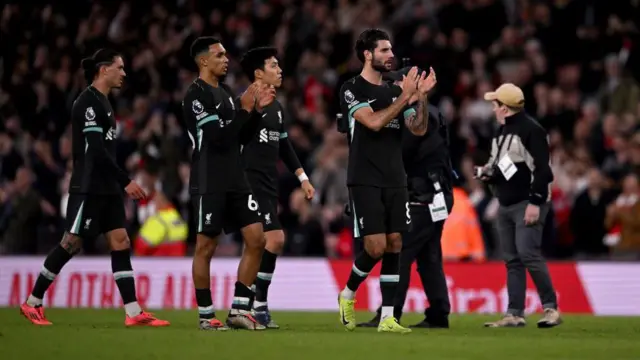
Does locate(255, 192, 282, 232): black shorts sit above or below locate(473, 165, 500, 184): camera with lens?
below

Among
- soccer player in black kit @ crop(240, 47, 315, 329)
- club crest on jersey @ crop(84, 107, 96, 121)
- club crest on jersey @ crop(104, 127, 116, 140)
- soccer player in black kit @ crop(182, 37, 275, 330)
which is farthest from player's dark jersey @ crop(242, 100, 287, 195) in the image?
club crest on jersey @ crop(84, 107, 96, 121)

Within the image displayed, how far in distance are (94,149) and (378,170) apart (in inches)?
112

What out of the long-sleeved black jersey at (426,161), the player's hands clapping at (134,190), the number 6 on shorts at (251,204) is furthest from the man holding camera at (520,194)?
the player's hands clapping at (134,190)

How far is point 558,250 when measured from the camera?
19.5 m

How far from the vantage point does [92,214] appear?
42.6ft

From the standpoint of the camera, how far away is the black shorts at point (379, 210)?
12.0 m

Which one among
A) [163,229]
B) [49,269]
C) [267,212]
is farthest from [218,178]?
[163,229]

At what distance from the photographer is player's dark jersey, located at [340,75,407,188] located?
12039 mm

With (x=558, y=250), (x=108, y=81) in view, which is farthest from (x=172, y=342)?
(x=558, y=250)

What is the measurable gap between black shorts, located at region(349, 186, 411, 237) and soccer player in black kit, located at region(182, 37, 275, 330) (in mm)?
905

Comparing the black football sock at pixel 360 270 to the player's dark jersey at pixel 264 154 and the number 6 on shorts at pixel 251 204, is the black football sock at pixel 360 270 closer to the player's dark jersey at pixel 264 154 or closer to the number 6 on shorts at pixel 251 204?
the number 6 on shorts at pixel 251 204

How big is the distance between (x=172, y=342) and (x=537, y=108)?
12.6 meters

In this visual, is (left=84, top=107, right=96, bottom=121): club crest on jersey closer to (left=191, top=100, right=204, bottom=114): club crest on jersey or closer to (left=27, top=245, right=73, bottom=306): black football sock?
(left=27, top=245, right=73, bottom=306): black football sock

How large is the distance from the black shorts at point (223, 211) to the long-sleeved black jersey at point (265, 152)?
113 cm
